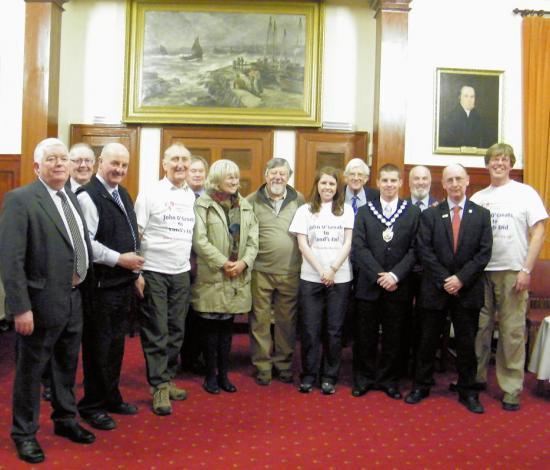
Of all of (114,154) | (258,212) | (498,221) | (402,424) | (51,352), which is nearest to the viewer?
(51,352)

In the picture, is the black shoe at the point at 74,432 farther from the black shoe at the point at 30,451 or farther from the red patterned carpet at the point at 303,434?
the black shoe at the point at 30,451

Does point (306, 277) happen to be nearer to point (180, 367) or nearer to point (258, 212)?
point (258, 212)

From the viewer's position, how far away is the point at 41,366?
8.59ft

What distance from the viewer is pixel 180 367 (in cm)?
421

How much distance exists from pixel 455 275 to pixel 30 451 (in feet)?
7.97

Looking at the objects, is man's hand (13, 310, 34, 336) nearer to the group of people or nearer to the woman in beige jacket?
the group of people

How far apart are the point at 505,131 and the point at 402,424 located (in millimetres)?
4345

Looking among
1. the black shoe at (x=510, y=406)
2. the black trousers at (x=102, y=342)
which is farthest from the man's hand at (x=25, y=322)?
the black shoe at (x=510, y=406)

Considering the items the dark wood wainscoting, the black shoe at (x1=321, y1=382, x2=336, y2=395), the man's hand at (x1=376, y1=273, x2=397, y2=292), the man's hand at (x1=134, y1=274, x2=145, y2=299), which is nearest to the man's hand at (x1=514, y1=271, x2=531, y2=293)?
the man's hand at (x1=376, y1=273, x2=397, y2=292)

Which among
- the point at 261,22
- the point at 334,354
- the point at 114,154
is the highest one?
the point at 261,22

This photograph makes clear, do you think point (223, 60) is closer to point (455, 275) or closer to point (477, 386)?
point (455, 275)

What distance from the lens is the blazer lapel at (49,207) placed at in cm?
256

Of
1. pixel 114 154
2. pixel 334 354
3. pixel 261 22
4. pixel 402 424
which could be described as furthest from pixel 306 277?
pixel 261 22

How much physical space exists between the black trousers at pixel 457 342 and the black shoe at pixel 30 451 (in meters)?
2.20
